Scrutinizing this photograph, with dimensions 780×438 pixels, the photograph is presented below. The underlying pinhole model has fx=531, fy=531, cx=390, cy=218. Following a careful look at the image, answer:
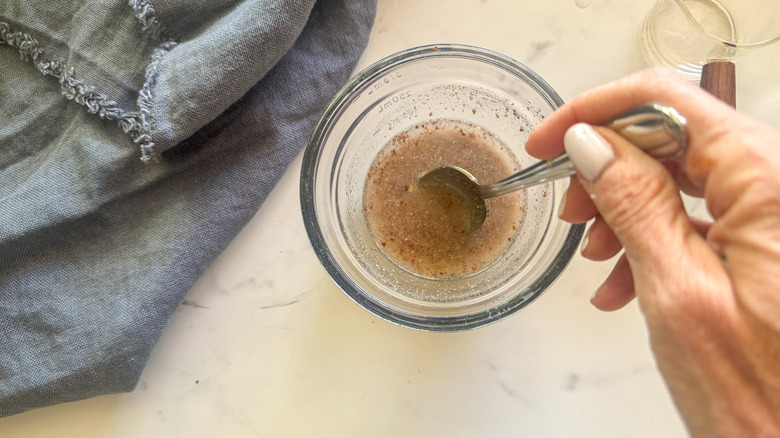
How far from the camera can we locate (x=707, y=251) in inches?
22.6

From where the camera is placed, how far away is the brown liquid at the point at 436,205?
0.98 metres

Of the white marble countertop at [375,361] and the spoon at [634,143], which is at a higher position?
the spoon at [634,143]

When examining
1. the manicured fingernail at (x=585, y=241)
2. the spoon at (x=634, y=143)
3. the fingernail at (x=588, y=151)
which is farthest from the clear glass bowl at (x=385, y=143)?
the fingernail at (x=588, y=151)

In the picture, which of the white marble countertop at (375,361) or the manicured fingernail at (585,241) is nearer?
the manicured fingernail at (585,241)

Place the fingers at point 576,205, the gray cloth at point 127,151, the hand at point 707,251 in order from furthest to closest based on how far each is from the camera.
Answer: the gray cloth at point 127,151
the fingers at point 576,205
the hand at point 707,251

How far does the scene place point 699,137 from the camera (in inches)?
23.6

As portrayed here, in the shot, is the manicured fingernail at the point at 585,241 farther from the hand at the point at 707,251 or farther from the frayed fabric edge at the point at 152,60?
the frayed fabric edge at the point at 152,60

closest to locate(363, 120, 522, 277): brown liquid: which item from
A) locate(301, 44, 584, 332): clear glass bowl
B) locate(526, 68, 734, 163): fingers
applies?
locate(301, 44, 584, 332): clear glass bowl

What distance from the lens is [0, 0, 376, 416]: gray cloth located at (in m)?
0.89

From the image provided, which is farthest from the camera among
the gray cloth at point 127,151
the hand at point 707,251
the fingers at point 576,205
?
the gray cloth at point 127,151

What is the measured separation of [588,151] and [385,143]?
48 cm

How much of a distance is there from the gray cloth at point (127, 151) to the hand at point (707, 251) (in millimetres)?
539

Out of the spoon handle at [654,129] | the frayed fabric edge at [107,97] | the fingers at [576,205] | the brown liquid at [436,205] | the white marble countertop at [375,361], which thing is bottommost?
the white marble countertop at [375,361]

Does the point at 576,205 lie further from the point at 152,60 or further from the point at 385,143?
the point at 152,60
